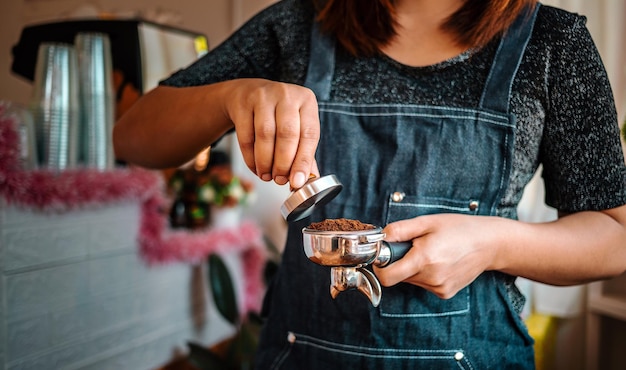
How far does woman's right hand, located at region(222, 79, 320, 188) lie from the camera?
557mm

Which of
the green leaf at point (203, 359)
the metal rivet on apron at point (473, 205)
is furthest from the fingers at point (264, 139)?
the green leaf at point (203, 359)

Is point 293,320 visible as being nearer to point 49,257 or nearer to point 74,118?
point 49,257

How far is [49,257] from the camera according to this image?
1358 millimetres

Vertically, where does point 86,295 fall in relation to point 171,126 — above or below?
below

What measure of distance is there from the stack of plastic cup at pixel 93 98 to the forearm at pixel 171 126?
0.73 m

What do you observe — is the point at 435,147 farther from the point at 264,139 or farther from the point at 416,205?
the point at 264,139

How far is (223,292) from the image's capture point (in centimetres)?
186

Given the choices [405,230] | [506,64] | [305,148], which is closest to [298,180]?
[305,148]

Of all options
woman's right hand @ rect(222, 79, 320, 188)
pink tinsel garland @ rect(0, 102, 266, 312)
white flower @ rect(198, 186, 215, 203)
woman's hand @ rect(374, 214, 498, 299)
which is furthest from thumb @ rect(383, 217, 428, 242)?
white flower @ rect(198, 186, 215, 203)

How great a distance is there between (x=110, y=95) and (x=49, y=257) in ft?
1.66

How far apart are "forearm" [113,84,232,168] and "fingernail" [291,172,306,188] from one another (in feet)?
0.62

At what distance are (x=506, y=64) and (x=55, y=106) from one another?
3.81ft

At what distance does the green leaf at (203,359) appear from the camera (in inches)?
67.0

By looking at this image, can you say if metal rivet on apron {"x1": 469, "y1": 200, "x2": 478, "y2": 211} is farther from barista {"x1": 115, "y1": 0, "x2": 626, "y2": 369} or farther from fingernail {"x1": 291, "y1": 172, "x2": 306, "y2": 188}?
fingernail {"x1": 291, "y1": 172, "x2": 306, "y2": 188}
